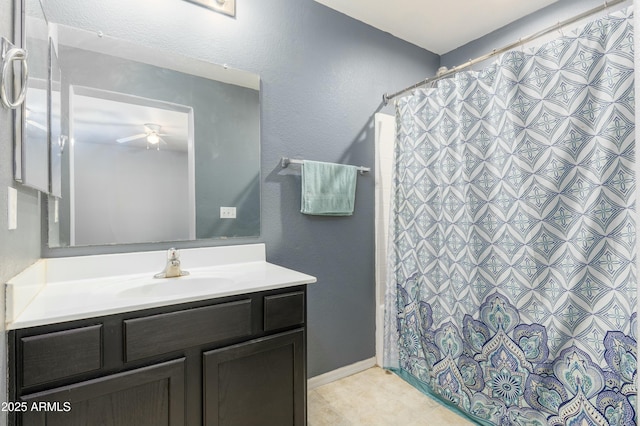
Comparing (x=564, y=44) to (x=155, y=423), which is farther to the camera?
(x=564, y=44)

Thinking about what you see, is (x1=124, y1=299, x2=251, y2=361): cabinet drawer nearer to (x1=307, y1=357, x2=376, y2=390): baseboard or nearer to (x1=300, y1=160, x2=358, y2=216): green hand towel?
(x1=300, y1=160, x2=358, y2=216): green hand towel

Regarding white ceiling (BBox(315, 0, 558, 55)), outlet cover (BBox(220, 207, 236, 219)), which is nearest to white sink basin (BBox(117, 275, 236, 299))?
outlet cover (BBox(220, 207, 236, 219))

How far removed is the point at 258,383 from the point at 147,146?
1221mm

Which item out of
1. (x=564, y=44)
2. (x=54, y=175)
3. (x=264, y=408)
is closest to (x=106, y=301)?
(x=54, y=175)

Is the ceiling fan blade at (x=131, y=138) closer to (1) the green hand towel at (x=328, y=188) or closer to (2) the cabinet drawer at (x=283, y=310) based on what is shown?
(1) the green hand towel at (x=328, y=188)

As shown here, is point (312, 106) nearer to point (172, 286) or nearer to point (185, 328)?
point (172, 286)

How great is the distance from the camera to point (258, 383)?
1.24 m

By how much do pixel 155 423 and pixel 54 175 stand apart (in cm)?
105

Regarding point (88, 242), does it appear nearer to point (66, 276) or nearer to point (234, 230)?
point (66, 276)

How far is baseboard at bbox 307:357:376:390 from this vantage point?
200 cm

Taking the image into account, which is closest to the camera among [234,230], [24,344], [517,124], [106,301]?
[24,344]

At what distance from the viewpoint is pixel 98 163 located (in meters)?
1.37

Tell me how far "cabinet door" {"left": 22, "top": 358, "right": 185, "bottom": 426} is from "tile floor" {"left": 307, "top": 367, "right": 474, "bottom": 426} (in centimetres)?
93

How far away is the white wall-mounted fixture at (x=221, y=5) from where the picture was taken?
64.1 inches
